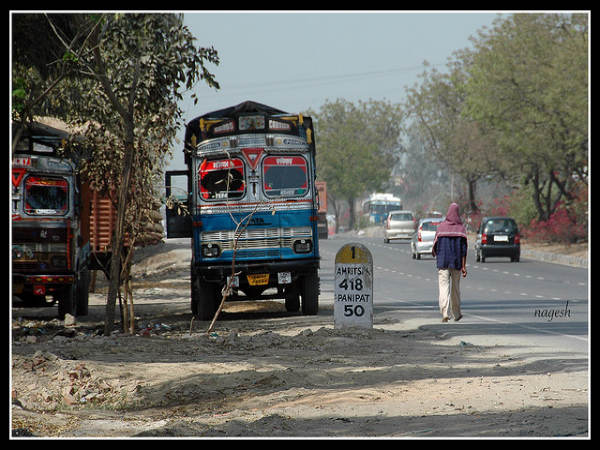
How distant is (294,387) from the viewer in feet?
37.7

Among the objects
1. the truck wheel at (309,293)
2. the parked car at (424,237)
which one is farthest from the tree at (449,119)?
the truck wheel at (309,293)

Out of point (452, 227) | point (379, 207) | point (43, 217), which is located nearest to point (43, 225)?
point (43, 217)

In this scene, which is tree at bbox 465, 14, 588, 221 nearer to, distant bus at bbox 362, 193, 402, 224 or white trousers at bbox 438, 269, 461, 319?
white trousers at bbox 438, 269, 461, 319

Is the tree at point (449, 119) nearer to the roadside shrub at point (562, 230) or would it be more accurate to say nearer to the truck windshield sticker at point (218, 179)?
the roadside shrub at point (562, 230)

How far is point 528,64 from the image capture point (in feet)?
177

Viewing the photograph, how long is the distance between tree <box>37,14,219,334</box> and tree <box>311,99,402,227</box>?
3941 inches

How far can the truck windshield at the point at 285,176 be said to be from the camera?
790 inches

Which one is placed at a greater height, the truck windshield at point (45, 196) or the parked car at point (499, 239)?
the truck windshield at point (45, 196)

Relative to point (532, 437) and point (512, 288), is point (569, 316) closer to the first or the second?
point (512, 288)

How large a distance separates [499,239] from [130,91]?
29.4m

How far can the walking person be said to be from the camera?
18.0 metres

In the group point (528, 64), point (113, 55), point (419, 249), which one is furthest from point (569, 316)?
point (528, 64)

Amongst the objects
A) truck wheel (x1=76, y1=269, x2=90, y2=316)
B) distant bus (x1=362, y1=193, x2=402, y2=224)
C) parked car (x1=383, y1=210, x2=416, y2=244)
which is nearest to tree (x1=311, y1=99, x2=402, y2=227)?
distant bus (x1=362, y1=193, x2=402, y2=224)

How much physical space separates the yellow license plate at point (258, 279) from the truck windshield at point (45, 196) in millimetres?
3540
